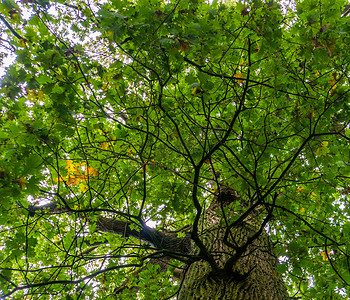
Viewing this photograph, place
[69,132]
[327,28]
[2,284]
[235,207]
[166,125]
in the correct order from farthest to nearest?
[235,207], [166,125], [2,284], [69,132], [327,28]

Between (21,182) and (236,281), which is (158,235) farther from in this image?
(21,182)

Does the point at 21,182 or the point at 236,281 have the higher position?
the point at 21,182

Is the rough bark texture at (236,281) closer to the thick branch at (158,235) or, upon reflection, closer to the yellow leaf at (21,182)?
the thick branch at (158,235)

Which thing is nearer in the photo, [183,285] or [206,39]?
[206,39]

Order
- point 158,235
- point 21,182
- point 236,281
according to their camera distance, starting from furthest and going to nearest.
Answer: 1. point 158,235
2. point 236,281
3. point 21,182

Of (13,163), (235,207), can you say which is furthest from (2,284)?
(235,207)

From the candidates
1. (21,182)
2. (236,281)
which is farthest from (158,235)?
(21,182)

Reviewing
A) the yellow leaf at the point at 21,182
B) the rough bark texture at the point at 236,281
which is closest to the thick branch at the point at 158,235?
the rough bark texture at the point at 236,281

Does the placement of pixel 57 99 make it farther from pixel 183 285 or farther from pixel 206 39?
pixel 183 285

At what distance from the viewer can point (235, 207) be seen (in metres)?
2.59

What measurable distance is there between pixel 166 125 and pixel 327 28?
1.39 metres

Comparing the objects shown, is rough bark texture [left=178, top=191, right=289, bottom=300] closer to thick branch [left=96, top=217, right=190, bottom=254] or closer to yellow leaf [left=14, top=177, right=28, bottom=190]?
thick branch [left=96, top=217, right=190, bottom=254]

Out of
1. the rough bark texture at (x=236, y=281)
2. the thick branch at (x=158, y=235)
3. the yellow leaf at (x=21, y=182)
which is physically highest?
the thick branch at (x=158, y=235)

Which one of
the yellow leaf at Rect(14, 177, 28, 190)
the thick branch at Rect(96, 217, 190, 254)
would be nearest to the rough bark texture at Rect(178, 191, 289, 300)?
the thick branch at Rect(96, 217, 190, 254)
